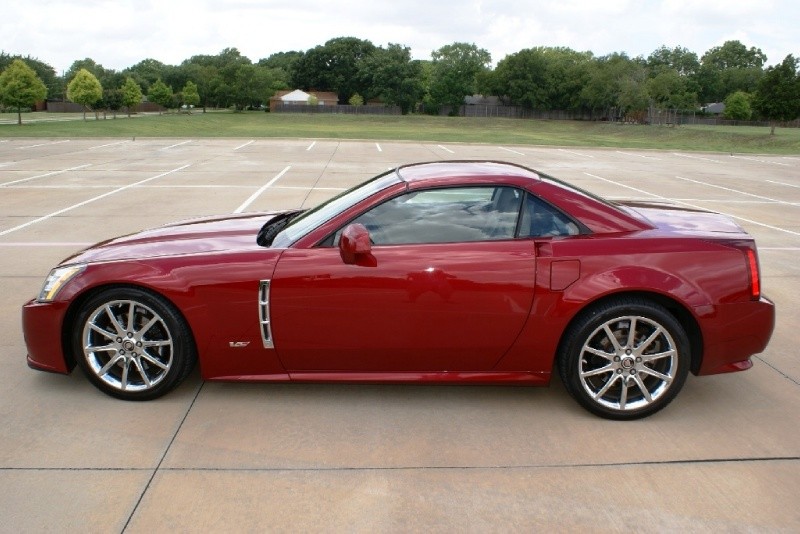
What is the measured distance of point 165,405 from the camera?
13.7 feet

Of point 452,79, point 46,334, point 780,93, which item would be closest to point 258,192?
point 46,334

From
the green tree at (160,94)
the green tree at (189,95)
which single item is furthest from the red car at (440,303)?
the green tree at (189,95)

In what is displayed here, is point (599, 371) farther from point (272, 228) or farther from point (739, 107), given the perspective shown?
point (739, 107)

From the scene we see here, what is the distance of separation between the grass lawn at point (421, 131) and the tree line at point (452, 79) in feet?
30.0

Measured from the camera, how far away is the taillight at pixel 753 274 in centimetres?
405

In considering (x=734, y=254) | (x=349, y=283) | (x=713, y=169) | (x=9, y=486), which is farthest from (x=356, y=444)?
(x=713, y=169)

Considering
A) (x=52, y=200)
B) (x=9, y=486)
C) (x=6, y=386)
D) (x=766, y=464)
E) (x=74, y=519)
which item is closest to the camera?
(x=74, y=519)

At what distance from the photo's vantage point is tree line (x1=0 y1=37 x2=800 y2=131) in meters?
82.6

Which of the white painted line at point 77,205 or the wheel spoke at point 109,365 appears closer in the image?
the wheel spoke at point 109,365

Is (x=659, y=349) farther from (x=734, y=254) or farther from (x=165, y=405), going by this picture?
(x=165, y=405)

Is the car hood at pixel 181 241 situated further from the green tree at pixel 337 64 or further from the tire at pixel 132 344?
the green tree at pixel 337 64

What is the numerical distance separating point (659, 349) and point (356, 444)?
5.90 feet

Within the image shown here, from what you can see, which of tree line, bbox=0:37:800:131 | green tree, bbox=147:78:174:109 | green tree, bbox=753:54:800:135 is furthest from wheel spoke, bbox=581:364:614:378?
green tree, bbox=147:78:174:109

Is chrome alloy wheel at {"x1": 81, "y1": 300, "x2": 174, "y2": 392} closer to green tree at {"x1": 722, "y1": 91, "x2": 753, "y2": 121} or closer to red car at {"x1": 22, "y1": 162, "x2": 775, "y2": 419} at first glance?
red car at {"x1": 22, "y1": 162, "x2": 775, "y2": 419}
